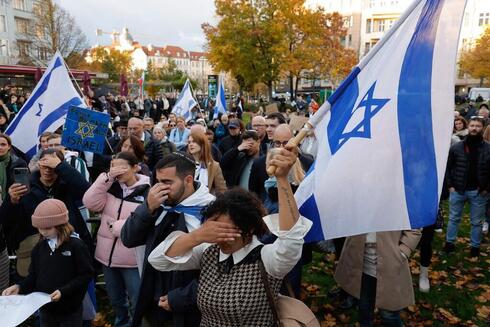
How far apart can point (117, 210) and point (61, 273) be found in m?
0.76

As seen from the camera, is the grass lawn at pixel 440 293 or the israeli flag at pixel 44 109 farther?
the israeli flag at pixel 44 109

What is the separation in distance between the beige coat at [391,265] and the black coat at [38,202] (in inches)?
98.2

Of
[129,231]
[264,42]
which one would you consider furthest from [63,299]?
[264,42]

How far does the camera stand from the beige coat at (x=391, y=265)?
3150 millimetres

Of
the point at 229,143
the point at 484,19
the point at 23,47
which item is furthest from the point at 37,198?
the point at 484,19

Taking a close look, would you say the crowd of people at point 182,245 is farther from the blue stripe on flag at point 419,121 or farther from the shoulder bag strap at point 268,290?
the blue stripe on flag at point 419,121

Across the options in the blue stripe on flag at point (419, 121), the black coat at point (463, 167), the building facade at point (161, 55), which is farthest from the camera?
the building facade at point (161, 55)

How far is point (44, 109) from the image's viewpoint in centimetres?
612

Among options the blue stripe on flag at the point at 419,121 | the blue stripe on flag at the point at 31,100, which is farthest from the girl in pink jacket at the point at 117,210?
the blue stripe on flag at the point at 31,100

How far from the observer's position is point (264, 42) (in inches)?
1254

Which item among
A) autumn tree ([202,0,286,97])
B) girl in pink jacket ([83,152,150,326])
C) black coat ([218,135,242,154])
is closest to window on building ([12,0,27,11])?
autumn tree ([202,0,286,97])

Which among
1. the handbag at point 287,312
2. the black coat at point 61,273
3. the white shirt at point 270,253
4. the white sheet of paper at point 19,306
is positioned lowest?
the white sheet of paper at point 19,306

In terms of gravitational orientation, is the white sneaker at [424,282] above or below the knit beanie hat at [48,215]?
below

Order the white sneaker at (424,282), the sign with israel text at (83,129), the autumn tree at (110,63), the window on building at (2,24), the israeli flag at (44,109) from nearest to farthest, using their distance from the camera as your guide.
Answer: the white sneaker at (424,282), the sign with israel text at (83,129), the israeli flag at (44,109), the window on building at (2,24), the autumn tree at (110,63)
